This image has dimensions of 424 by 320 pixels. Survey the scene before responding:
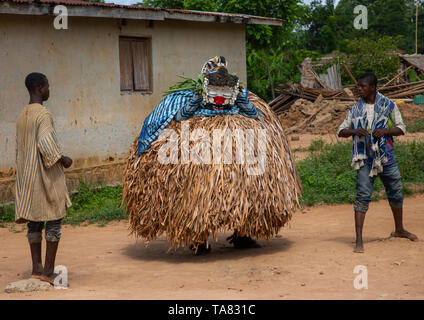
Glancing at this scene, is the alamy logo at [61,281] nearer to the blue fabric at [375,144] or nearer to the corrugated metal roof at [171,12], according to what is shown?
the blue fabric at [375,144]

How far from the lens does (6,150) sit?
8742 mm

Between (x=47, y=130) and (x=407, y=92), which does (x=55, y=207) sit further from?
(x=407, y=92)

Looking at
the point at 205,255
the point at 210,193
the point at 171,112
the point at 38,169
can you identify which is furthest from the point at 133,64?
the point at 38,169

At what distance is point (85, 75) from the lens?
9812mm

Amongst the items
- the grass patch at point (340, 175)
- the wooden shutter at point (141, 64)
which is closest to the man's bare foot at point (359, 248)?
the grass patch at point (340, 175)

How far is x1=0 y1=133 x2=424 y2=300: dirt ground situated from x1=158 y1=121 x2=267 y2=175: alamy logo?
3.22 ft

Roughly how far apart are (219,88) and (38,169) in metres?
1.89

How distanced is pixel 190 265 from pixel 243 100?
169 cm

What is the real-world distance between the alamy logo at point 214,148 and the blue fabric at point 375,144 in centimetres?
97

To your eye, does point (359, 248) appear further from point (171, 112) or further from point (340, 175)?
point (340, 175)

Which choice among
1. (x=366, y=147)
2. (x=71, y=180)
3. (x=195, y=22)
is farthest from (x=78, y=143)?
(x=366, y=147)

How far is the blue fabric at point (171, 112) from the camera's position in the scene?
573 centimetres

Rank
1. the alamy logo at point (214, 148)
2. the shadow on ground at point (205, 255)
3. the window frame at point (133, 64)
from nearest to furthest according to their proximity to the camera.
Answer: the alamy logo at point (214, 148)
the shadow on ground at point (205, 255)
the window frame at point (133, 64)

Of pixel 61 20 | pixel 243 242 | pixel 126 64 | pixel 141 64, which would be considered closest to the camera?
pixel 243 242
